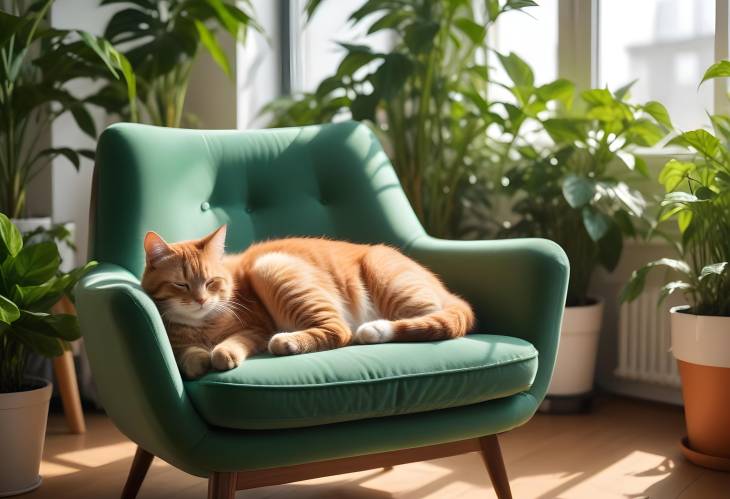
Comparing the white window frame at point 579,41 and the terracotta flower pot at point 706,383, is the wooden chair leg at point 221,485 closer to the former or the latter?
the terracotta flower pot at point 706,383

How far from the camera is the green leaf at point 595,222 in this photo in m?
2.62

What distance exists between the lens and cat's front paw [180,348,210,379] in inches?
62.7

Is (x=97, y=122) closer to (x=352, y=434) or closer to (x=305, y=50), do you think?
(x=305, y=50)

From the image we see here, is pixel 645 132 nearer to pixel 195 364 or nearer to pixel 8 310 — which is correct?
pixel 195 364

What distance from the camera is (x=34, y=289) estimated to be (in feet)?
6.37

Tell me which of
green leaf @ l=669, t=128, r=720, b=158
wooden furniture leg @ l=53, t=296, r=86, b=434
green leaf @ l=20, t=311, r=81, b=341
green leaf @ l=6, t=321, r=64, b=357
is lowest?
wooden furniture leg @ l=53, t=296, r=86, b=434

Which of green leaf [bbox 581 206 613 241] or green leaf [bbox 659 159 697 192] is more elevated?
green leaf [bbox 659 159 697 192]

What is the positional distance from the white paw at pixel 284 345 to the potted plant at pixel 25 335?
474 millimetres

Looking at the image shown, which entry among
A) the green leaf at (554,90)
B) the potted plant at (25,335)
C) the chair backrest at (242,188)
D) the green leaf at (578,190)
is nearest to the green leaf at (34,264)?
the potted plant at (25,335)

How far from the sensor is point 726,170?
2240 millimetres

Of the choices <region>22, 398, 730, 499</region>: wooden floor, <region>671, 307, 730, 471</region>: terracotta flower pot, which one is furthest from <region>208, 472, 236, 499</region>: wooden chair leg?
<region>671, 307, 730, 471</region>: terracotta flower pot

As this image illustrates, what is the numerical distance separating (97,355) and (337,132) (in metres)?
0.94

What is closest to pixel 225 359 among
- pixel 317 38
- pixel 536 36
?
pixel 536 36

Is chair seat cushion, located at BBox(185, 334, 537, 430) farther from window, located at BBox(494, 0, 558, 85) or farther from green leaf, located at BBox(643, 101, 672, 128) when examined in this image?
window, located at BBox(494, 0, 558, 85)
